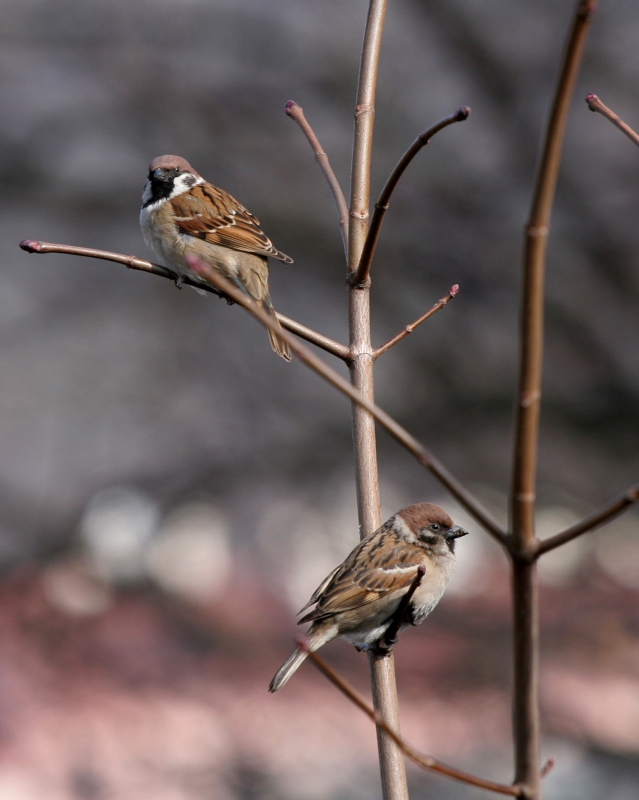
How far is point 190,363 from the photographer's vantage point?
602cm

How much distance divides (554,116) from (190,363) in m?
5.39

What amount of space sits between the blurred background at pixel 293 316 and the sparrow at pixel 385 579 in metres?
2.94

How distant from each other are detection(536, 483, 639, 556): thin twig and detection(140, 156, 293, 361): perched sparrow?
2233 mm

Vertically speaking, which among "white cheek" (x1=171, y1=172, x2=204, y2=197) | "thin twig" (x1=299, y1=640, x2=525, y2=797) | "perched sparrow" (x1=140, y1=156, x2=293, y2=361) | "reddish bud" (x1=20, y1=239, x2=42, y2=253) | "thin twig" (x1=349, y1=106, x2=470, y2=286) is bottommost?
"thin twig" (x1=299, y1=640, x2=525, y2=797)

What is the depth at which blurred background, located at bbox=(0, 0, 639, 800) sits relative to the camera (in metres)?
5.41

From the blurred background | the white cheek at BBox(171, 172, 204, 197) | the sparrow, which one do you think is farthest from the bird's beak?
the blurred background

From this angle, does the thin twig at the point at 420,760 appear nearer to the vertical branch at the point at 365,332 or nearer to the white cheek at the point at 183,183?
the vertical branch at the point at 365,332

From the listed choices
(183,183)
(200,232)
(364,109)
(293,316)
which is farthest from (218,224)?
(293,316)

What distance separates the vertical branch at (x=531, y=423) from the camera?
729mm

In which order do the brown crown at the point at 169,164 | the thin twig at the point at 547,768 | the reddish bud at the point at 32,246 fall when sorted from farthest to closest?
1. the brown crown at the point at 169,164
2. the reddish bud at the point at 32,246
3. the thin twig at the point at 547,768

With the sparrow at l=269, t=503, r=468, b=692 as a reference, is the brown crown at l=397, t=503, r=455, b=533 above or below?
above

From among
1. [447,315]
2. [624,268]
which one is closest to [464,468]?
[447,315]

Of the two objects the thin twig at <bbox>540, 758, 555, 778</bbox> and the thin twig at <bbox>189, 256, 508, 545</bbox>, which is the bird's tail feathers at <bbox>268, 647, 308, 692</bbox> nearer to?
the thin twig at <bbox>540, 758, 555, 778</bbox>

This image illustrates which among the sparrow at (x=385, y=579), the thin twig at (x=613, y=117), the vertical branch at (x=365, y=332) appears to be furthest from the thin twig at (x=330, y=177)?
the sparrow at (x=385, y=579)
